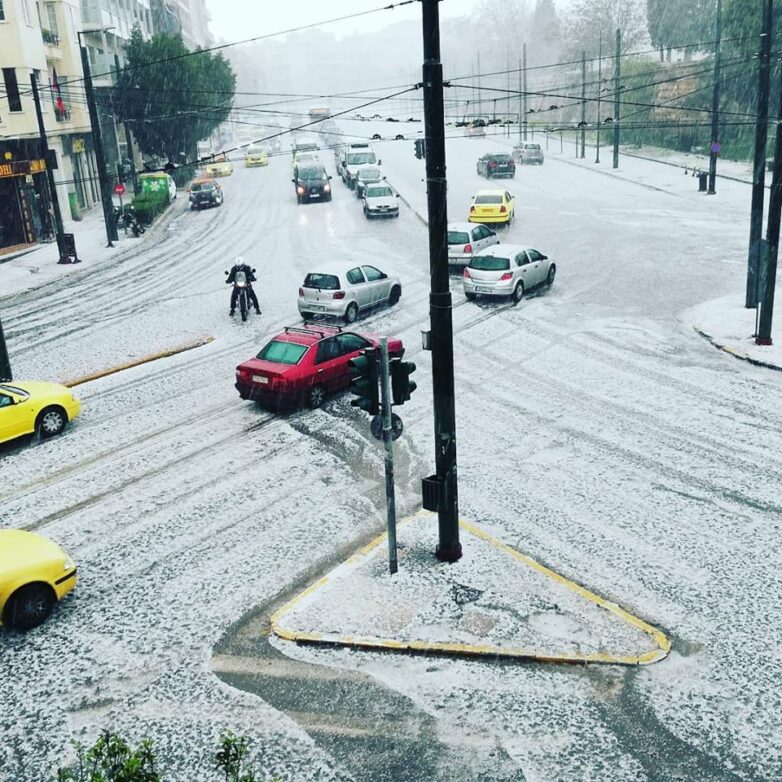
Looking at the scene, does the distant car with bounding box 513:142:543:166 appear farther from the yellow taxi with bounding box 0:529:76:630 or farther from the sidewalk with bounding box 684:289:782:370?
the yellow taxi with bounding box 0:529:76:630

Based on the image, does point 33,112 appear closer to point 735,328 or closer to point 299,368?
point 299,368

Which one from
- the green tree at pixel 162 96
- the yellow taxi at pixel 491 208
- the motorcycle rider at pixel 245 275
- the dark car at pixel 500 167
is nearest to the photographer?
the motorcycle rider at pixel 245 275

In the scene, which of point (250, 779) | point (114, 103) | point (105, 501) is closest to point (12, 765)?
point (250, 779)

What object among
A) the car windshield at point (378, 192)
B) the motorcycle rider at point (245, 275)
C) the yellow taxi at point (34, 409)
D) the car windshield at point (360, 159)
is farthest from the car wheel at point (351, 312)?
the car windshield at point (360, 159)

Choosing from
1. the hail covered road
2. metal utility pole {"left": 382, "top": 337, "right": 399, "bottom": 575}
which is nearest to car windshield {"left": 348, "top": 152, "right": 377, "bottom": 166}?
the hail covered road

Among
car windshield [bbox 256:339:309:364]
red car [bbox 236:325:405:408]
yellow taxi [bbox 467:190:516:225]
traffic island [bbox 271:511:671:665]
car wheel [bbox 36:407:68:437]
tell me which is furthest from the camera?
yellow taxi [bbox 467:190:516:225]

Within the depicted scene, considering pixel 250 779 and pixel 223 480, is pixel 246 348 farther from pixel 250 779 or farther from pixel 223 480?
pixel 250 779

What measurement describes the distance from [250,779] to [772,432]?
1208cm

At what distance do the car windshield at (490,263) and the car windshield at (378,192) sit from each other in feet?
54.0

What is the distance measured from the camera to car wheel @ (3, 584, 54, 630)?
918cm

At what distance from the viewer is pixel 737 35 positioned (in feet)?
173

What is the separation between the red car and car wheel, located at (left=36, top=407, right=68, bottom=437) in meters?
3.22

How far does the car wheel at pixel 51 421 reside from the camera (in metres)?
14.6

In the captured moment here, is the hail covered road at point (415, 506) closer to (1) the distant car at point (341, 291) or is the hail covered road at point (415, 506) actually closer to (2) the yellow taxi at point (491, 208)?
(1) the distant car at point (341, 291)
